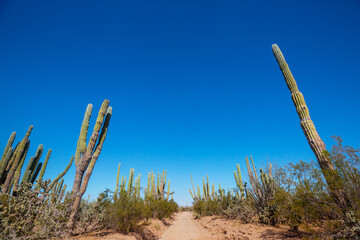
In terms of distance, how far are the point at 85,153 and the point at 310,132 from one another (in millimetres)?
8064

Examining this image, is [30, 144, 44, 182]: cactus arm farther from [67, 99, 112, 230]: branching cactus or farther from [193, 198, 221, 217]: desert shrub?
[193, 198, 221, 217]: desert shrub

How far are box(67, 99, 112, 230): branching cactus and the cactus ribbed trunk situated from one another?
25.1 feet

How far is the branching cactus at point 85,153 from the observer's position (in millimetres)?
6465

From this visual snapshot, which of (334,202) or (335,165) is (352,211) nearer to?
(334,202)

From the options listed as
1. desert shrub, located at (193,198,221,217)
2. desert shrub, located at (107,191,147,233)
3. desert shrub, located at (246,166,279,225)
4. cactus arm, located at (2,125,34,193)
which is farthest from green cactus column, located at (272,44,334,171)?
desert shrub, located at (193,198,221,217)

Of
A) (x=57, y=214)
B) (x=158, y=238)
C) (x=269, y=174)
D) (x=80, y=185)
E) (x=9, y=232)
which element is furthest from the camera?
(x=269, y=174)

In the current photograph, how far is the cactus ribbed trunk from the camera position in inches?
183

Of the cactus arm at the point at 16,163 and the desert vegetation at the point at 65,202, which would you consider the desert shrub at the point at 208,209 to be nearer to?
the desert vegetation at the point at 65,202

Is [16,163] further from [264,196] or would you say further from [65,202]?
[264,196]

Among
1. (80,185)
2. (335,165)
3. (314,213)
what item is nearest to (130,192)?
(80,185)

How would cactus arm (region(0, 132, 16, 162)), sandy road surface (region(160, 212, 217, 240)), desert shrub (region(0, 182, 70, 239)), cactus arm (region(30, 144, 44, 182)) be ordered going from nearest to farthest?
desert shrub (region(0, 182, 70, 239)) < sandy road surface (region(160, 212, 217, 240)) < cactus arm (region(0, 132, 16, 162)) < cactus arm (region(30, 144, 44, 182))

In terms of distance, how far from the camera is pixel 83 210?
24.0 ft

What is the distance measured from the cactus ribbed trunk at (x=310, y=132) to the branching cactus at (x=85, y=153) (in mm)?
7645

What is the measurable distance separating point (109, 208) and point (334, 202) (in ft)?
25.8
